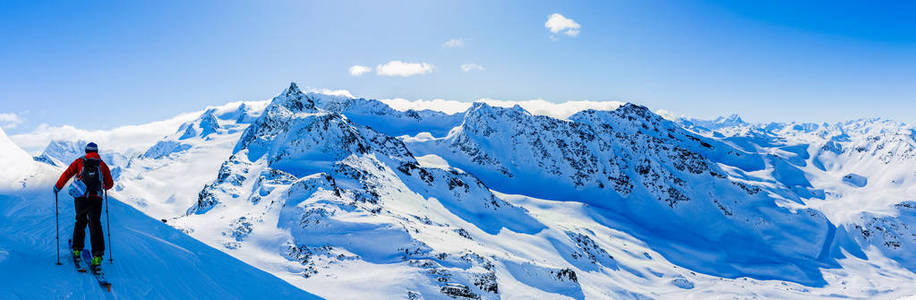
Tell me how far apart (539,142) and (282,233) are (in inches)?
6554

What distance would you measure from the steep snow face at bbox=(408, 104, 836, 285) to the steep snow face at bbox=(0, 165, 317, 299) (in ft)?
418

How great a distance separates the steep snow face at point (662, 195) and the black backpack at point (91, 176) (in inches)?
5210

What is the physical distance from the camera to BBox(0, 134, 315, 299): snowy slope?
389 inches

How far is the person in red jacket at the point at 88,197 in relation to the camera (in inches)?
430

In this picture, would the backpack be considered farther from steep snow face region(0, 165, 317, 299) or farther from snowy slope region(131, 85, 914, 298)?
snowy slope region(131, 85, 914, 298)

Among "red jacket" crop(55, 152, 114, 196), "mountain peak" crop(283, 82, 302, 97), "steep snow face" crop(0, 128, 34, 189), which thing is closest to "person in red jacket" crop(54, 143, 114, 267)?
"red jacket" crop(55, 152, 114, 196)

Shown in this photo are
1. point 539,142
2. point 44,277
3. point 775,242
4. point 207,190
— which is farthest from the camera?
point 539,142

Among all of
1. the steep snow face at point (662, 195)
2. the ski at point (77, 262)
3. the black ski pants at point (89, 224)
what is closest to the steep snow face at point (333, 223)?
the ski at point (77, 262)

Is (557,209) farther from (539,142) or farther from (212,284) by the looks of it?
(212,284)

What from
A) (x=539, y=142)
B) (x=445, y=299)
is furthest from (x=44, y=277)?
(x=539, y=142)

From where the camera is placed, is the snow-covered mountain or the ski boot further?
the snow-covered mountain

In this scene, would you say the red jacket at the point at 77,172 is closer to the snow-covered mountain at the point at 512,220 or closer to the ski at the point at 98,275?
the ski at the point at 98,275

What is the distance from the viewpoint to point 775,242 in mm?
143250

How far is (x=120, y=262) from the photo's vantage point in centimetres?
1210
